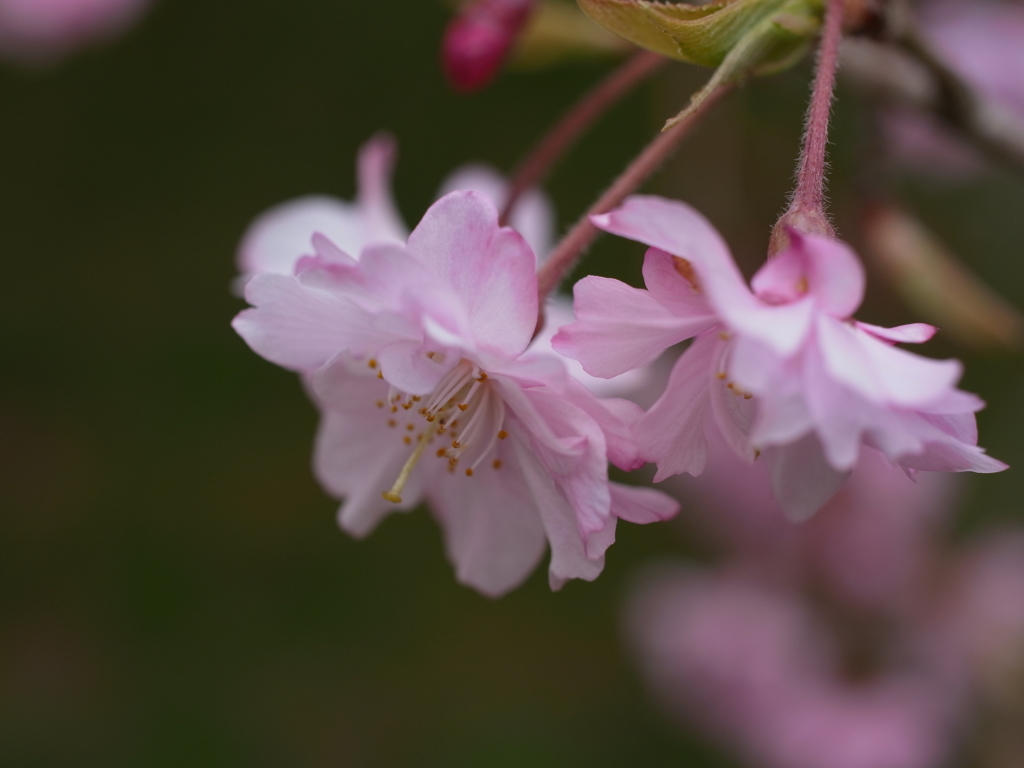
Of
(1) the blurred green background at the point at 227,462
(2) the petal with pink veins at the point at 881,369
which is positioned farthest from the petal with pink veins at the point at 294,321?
(1) the blurred green background at the point at 227,462

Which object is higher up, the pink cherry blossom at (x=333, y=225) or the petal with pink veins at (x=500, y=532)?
the pink cherry blossom at (x=333, y=225)

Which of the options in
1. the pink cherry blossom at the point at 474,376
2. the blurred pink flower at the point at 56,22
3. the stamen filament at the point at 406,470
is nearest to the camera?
the pink cherry blossom at the point at 474,376

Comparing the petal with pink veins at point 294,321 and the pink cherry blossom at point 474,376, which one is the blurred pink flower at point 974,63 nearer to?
the pink cherry blossom at point 474,376

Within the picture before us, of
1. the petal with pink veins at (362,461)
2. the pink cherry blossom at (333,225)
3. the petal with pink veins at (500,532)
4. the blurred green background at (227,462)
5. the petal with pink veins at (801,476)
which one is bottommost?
the blurred green background at (227,462)

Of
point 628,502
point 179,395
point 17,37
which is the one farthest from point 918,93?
point 179,395

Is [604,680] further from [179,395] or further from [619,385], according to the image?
[619,385]

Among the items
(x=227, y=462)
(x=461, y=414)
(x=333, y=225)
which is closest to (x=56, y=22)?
(x=227, y=462)
